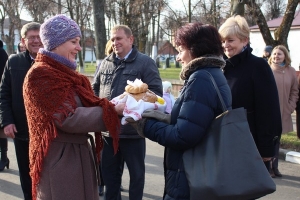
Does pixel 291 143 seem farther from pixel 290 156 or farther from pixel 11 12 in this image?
pixel 11 12

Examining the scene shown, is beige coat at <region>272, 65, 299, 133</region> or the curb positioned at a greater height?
beige coat at <region>272, 65, 299, 133</region>

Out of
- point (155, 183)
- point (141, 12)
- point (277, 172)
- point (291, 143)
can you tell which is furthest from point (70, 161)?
point (141, 12)

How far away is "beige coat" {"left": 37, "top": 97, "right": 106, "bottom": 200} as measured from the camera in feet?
7.69

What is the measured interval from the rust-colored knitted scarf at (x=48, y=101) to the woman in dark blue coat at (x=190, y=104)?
0.37 meters

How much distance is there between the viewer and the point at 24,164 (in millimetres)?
3807

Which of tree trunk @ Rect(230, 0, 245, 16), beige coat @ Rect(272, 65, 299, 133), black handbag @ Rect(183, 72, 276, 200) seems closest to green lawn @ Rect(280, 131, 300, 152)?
beige coat @ Rect(272, 65, 299, 133)

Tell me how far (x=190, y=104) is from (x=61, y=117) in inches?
31.1

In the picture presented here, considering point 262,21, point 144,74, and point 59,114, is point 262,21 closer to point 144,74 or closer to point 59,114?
point 144,74

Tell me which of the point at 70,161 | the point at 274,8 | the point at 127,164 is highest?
the point at 274,8

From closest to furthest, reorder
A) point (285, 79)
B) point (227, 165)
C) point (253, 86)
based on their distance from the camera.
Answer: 1. point (227, 165)
2. point (253, 86)
3. point (285, 79)

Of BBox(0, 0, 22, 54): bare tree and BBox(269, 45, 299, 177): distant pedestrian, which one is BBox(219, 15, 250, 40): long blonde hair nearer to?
BBox(269, 45, 299, 177): distant pedestrian

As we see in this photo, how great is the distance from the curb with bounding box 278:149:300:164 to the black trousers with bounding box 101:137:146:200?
3.33 m

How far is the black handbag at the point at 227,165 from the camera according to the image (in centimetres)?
201

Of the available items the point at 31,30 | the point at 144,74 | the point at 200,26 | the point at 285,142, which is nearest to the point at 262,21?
→ the point at 285,142
